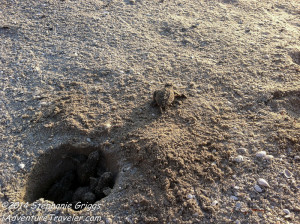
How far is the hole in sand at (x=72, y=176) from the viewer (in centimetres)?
211

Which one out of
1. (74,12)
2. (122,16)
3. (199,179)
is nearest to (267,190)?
(199,179)

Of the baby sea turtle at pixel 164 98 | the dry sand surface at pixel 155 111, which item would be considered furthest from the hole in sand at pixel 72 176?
the baby sea turtle at pixel 164 98

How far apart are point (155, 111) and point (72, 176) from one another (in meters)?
0.99

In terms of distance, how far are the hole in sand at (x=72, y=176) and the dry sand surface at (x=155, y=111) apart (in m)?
0.01

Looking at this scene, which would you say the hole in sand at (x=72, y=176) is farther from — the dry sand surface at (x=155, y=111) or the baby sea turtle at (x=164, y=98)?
the baby sea turtle at (x=164, y=98)

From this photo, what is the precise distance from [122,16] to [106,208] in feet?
9.66

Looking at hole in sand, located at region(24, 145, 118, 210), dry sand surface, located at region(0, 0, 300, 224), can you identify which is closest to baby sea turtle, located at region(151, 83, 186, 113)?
dry sand surface, located at region(0, 0, 300, 224)

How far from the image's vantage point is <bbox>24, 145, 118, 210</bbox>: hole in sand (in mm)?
2109

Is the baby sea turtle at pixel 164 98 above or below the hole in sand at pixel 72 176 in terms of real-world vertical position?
above

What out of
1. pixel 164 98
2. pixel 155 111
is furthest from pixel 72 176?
pixel 164 98

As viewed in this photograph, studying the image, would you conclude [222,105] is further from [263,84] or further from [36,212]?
[36,212]

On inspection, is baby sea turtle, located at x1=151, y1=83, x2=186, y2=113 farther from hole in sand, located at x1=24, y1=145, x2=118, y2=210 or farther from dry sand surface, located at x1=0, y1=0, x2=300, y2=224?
hole in sand, located at x1=24, y1=145, x2=118, y2=210

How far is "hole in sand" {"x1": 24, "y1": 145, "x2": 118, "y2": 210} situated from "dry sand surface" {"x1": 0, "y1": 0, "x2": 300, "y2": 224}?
0.01m

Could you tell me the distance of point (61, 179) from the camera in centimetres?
234
